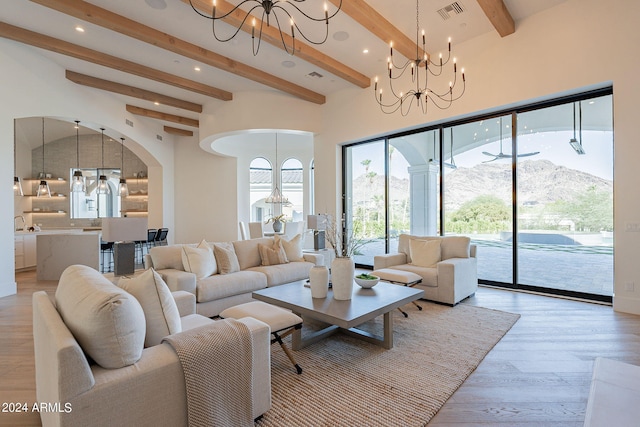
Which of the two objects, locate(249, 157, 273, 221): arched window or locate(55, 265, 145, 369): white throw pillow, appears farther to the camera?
locate(249, 157, 273, 221): arched window

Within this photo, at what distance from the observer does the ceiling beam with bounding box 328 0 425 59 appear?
396cm

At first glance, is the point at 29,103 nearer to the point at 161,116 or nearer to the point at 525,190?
the point at 161,116

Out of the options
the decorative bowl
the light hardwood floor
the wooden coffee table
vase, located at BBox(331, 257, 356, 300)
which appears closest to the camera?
the light hardwood floor

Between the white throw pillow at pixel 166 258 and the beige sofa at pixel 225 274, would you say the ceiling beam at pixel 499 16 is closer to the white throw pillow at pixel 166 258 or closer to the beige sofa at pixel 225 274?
the beige sofa at pixel 225 274

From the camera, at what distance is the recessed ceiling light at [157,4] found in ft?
12.6

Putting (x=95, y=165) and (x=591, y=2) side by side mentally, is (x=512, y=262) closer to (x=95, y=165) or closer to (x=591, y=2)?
(x=591, y=2)

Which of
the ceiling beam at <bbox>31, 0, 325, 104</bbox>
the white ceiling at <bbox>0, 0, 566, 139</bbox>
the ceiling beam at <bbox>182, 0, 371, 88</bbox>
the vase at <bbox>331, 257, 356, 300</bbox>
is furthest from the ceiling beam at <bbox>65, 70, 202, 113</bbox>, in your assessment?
the vase at <bbox>331, 257, 356, 300</bbox>

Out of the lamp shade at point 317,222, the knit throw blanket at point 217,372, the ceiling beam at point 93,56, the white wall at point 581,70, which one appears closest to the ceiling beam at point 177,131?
the ceiling beam at point 93,56

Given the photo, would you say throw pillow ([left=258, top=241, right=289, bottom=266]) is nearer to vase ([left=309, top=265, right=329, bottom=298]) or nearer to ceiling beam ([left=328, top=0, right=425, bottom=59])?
vase ([left=309, top=265, right=329, bottom=298])

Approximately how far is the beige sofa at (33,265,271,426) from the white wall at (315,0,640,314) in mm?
4804

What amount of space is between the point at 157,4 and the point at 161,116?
16.5ft

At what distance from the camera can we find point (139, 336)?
1.45m

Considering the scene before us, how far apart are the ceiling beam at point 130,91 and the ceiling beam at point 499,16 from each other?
21.8 feet

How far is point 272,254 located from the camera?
4664 millimetres
